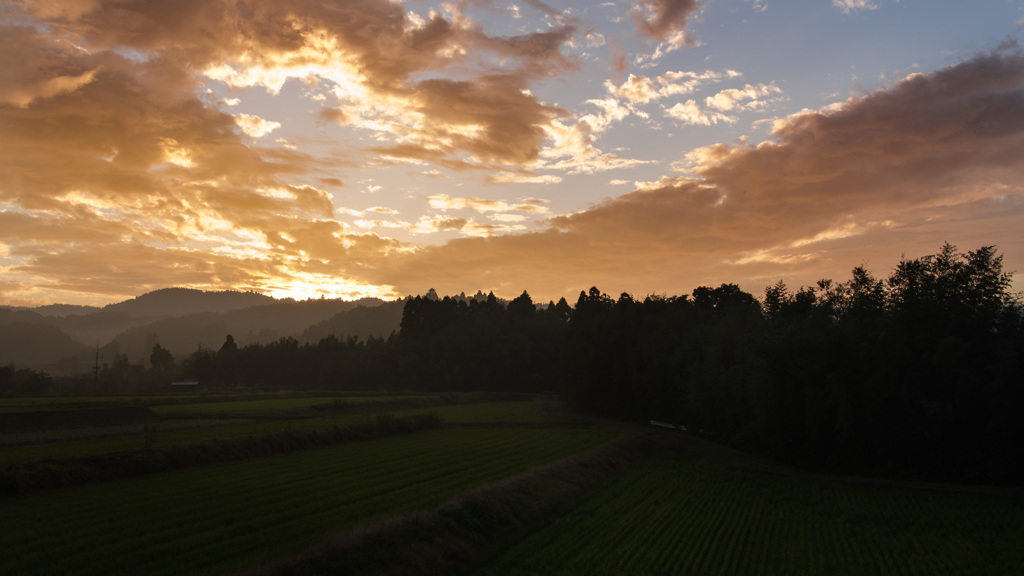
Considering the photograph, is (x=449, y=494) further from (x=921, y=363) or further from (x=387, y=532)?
(x=921, y=363)

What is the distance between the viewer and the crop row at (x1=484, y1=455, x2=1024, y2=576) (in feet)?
54.5

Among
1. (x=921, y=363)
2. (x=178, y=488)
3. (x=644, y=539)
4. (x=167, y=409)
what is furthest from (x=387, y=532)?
(x=167, y=409)

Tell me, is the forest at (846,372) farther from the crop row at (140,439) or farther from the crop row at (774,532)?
the crop row at (140,439)

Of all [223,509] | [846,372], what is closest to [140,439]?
[223,509]

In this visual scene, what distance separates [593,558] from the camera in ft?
54.6

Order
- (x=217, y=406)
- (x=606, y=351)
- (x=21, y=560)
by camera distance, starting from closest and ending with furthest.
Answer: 1. (x=21, y=560)
2. (x=217, y=406)
3. (x=606, y=351)

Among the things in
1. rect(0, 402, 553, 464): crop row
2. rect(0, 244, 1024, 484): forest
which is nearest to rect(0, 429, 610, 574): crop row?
rect(0, 402, 553, 464): crop row

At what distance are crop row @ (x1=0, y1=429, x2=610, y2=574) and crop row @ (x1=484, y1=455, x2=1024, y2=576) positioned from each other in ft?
17.8

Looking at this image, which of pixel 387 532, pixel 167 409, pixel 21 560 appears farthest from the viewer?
pixel 167 409

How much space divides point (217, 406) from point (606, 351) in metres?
43.0

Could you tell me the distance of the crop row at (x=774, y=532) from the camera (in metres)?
16.6

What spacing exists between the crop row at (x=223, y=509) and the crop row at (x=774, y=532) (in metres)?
5.44

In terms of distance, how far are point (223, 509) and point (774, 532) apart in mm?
18602

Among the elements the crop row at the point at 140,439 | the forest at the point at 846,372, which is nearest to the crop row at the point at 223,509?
the crop row at the point at 140,439
